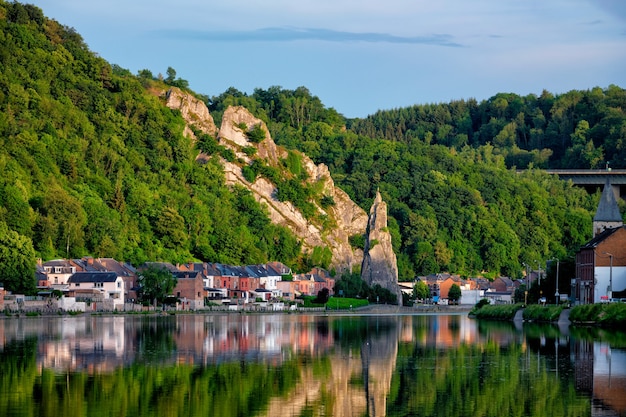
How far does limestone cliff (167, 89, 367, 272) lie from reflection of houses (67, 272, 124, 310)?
47.6 m

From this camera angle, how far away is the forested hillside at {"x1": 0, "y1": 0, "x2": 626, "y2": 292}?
378 feet

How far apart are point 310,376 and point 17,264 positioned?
2382 inches

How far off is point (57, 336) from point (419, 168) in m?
135

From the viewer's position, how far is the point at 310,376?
32812 mm

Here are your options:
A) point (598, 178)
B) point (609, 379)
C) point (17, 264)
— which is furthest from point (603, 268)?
point (598, 178)

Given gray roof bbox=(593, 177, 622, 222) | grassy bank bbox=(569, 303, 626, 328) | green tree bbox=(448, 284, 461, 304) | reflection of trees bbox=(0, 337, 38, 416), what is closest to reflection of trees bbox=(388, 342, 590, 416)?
reflection of trees bbox=(0, 337, 38, 416)

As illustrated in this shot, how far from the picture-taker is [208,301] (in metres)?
114

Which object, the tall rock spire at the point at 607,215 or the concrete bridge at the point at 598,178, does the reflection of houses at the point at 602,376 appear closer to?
the tall rock spire at the point at 607,215

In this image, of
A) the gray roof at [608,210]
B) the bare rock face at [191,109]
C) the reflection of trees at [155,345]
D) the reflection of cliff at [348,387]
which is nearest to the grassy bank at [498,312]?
the gray roof at [608,210]

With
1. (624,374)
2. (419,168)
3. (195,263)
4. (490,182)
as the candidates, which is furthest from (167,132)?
→ (624,374)

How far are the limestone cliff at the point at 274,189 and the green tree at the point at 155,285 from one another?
44327 mm

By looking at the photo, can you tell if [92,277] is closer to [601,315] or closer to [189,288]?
[189,288]

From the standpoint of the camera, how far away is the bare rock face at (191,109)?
151000mm

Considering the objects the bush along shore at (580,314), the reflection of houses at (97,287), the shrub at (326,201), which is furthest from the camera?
the shrub at (326,201)
